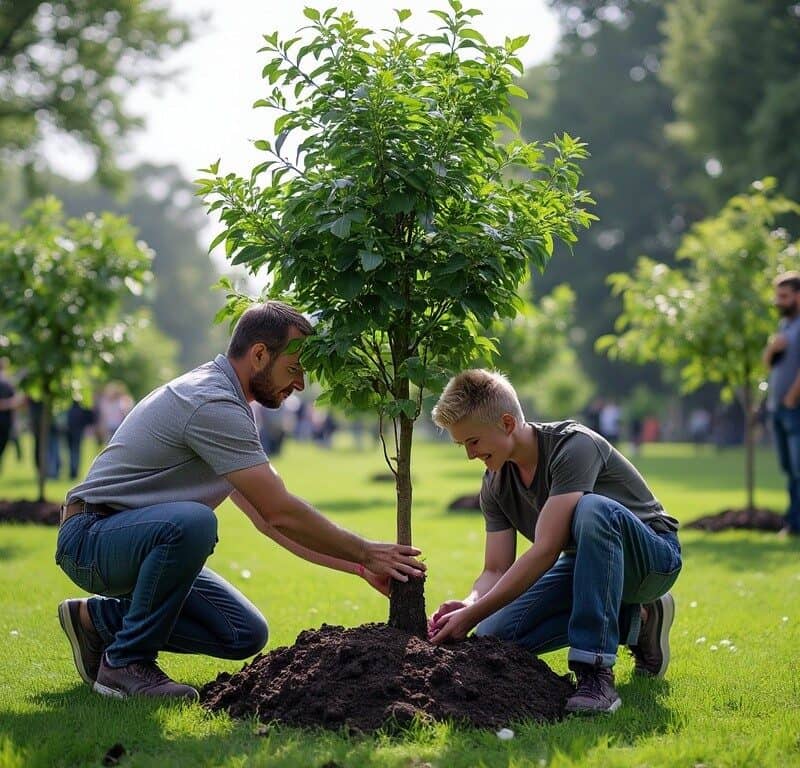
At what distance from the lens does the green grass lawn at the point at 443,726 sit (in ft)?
13.6

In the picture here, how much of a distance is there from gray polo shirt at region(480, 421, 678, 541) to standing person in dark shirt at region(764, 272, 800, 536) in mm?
6248

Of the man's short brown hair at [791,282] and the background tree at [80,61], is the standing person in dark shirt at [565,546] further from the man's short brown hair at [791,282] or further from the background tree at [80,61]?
the background tree at [80,61]

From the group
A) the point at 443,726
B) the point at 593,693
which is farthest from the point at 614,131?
the point at 443,726

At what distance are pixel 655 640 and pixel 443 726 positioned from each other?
5.47 ft

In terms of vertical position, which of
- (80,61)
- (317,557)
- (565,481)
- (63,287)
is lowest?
(317,557)

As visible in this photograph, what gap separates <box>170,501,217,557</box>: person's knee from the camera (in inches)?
198

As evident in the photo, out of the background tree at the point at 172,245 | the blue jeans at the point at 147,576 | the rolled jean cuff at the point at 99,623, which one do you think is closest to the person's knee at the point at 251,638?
the blue jeans at the point at 147,576

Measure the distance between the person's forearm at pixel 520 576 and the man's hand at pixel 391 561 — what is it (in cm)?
36

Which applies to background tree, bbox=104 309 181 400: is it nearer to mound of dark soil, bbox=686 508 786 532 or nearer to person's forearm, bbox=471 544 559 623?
mound of dark soil, bbox=686 508 786 532

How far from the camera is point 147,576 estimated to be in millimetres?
5066

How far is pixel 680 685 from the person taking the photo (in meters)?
5.44

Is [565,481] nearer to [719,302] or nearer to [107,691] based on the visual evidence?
[107,691]

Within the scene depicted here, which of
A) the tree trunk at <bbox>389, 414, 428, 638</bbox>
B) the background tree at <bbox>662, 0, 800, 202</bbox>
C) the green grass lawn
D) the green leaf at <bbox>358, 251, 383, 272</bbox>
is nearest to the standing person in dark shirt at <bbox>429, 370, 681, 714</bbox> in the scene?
the tree trunk at <bbox>389, 414, 428, 638</bbox>

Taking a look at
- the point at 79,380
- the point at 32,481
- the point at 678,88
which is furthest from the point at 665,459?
the point at 79,380
